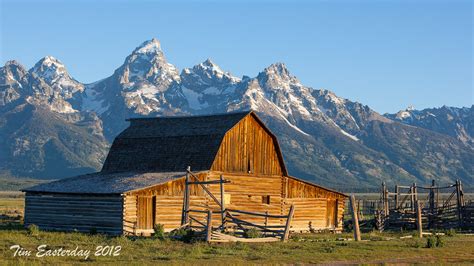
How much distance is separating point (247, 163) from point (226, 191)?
2919mm

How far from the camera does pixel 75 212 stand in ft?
164

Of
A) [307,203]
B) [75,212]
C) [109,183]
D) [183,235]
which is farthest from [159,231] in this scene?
[307,203]

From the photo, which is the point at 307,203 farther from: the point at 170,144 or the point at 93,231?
the point at 93,231

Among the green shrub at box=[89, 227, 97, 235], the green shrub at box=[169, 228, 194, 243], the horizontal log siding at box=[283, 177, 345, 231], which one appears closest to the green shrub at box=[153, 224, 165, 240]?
the green shrub at box=[169, 228, 194, 243]

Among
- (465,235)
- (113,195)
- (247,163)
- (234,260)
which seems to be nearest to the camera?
(234,260)

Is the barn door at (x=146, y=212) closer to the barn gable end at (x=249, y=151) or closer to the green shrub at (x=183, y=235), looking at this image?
the green shrub at (x=183, y=235)

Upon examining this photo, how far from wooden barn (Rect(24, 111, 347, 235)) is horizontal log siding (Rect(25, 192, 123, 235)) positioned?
0.18 feet

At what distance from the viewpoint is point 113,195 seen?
4778 cm

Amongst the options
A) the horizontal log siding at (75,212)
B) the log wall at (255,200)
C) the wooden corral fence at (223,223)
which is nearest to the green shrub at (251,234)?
the wooden corral fence at (223,223)

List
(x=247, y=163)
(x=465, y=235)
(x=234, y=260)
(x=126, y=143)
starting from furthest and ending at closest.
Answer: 1. (x=126, y=143)
2. (x=247, y=163)
3. (x=465, y=235)
4. (x=234, y=260)

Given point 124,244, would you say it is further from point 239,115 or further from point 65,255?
point 239,115

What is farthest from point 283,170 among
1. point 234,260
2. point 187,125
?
point 234,260

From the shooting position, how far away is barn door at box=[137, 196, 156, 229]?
48375 mm

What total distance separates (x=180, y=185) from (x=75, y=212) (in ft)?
19.9
